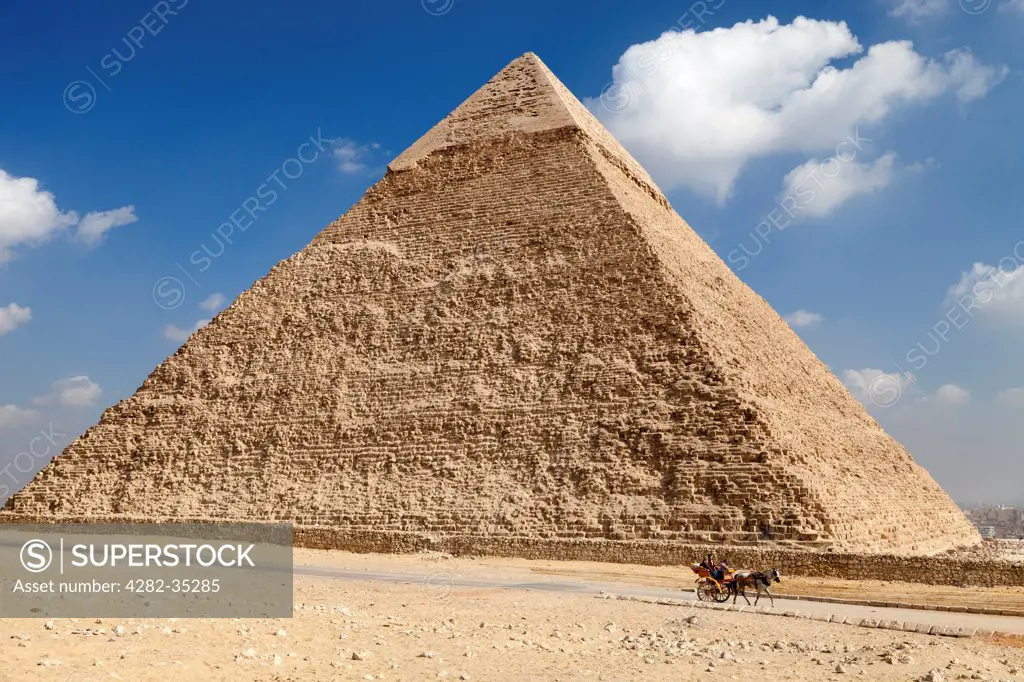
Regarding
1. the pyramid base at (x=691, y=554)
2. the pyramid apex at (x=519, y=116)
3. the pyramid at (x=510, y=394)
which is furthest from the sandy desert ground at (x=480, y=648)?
the pyramid apex at (x=519, y=116)

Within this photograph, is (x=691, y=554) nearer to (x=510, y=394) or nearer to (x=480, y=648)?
(x=510, y=394)

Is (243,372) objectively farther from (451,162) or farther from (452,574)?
(452,574)

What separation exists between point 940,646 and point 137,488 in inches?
804

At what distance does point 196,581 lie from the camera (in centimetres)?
1130

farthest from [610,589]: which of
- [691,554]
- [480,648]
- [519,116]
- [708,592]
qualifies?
[519,116]

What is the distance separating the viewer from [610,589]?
13547 millimetres

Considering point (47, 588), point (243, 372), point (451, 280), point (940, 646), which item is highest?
point (451, 280)

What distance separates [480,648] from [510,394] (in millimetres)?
13746

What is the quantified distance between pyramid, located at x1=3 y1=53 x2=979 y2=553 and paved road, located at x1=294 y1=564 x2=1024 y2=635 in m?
3.48

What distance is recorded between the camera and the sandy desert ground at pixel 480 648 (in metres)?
6.32

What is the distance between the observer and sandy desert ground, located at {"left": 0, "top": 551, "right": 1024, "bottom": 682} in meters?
6.32

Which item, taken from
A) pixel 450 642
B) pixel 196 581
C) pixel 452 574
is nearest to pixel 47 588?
pixel 196 581

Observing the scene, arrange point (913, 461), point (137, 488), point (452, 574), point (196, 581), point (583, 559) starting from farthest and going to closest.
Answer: point (913, 461)
point (137, 488)
point (583, 559)
point (452, 574)
point (196, 581)

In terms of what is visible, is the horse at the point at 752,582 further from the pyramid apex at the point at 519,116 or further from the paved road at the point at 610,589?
the pyramid apex at the point at 519,116
